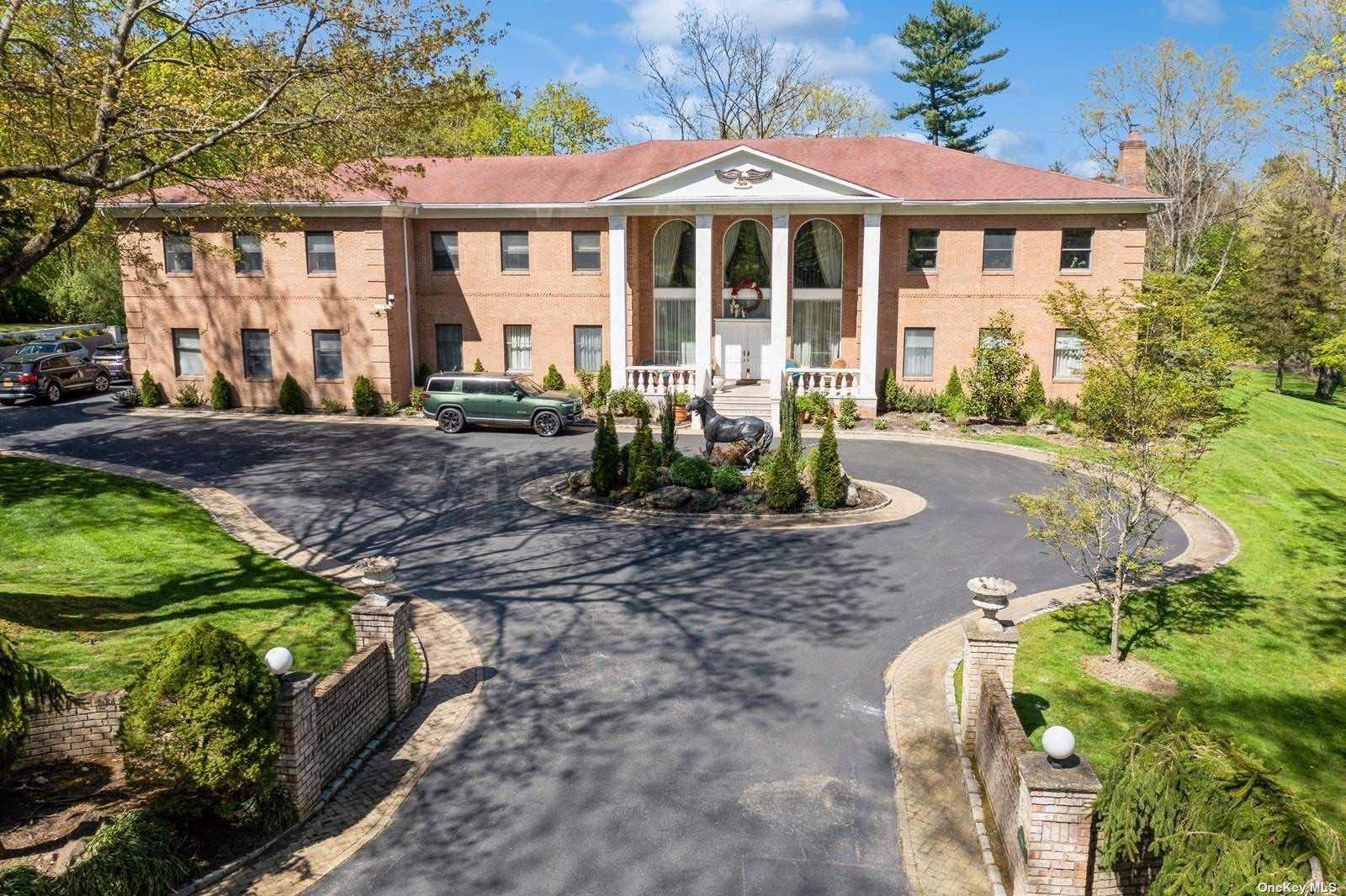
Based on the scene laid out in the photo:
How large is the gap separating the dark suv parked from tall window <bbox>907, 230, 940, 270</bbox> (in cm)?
3267

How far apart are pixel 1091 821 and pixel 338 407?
29.9 metres

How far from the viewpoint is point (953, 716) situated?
10.6 metres

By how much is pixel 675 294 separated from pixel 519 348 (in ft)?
21.1

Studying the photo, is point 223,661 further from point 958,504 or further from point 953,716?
point 958,504

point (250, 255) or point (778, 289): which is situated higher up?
point (250, 255)

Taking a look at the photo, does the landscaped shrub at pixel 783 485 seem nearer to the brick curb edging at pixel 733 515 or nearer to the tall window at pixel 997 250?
the brick curb edging at pixel 733 515

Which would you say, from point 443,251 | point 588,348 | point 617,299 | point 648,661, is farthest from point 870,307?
point 648,661

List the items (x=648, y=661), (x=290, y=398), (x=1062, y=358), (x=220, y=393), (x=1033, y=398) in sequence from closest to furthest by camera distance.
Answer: (x=648, y=661) → (x=1033, y=398) → (x=1062, y=358) → (x=290, y=398) → (x=220, y=393)

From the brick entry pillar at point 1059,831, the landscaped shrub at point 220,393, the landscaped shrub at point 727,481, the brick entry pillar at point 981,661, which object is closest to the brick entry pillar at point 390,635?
the brick entry pillar at point 981,661

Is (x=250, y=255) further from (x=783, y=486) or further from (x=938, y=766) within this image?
Answer: (x=938, y=766)

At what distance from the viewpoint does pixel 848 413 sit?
30359 millimetres

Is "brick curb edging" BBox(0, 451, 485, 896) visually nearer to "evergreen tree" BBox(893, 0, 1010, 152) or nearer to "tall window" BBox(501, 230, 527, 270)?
"tall window" BBox(501, 230, 527, 270)

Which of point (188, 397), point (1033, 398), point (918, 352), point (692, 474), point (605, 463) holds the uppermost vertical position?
point (918, 352)

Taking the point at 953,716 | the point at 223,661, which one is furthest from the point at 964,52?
the point at 223,661
